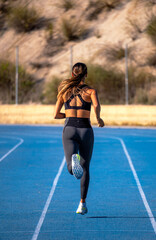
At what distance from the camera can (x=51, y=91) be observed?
49.8 m

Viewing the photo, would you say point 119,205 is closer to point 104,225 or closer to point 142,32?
point 104,225

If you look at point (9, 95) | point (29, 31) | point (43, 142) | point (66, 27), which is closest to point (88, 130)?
point (43, 142)

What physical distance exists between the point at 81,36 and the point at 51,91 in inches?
514

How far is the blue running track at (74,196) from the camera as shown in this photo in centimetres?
646

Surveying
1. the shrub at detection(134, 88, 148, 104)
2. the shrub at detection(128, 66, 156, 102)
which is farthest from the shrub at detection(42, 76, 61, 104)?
the shrub at detection(134, 88, 148, 104)

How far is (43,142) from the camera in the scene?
67.4ft

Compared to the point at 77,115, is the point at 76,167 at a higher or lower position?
lower

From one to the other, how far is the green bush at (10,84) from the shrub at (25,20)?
36.7 ft

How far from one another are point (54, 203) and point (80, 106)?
199 cm

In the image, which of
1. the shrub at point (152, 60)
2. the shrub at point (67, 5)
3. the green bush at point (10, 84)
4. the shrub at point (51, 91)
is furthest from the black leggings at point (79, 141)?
the shrub at point (67, 5)

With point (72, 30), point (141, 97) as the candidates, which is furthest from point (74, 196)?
point (72, 30)

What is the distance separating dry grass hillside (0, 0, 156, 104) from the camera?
2074 inches

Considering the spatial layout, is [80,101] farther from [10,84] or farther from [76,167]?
[10,84]

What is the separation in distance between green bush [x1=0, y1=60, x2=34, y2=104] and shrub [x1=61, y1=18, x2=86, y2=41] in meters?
8.99
